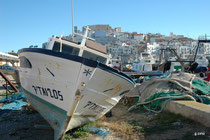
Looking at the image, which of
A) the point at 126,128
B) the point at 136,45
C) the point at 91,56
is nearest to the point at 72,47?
the point at 91,56

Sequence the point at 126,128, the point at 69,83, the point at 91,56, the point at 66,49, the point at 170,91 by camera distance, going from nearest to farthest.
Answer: the point at 69,83 → the point at 126,128 → the point at 66,49 → the point at 91,56 → the point at 170,91

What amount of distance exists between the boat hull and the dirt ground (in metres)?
0.71

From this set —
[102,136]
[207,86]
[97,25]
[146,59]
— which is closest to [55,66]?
[102,136]

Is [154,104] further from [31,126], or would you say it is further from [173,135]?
[31,126]

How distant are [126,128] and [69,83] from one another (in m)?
2.25

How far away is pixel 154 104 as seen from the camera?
22.6 ft

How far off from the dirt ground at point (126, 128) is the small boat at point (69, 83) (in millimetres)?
698

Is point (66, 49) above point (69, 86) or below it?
above

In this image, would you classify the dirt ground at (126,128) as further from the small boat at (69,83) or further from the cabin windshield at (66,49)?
the cabin windshield at (66,49)

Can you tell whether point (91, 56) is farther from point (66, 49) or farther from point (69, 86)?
point (69, 86)

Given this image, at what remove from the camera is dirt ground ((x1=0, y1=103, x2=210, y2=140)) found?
4778mm

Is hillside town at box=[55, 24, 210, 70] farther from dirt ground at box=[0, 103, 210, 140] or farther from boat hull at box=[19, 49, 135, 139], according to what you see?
boat hull at box=[19, 49, 135, 139]

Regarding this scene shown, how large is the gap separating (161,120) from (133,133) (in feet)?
3.58

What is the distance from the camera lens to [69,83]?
15.2ft
